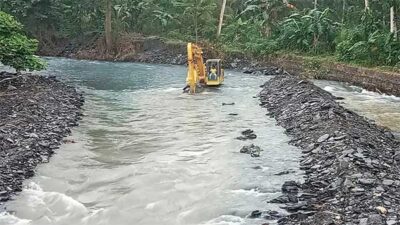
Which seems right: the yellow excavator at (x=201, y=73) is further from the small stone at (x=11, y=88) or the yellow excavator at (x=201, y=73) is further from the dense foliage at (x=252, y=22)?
the dense foliage at (x=252, y=22)

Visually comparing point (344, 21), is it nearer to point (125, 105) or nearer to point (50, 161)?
point (125, 105)

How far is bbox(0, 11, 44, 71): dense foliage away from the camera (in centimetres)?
2117

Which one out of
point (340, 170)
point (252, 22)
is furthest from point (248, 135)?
point (252, 22)

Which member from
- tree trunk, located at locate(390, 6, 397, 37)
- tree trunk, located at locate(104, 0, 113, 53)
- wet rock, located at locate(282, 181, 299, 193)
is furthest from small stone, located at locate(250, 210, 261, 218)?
tree trunk, located at locate(104, 0, 113, 53)

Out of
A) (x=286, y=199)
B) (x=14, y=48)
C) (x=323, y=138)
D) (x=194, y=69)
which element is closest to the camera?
(x=286, y=199)

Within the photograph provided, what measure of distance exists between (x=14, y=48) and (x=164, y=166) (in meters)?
11.7

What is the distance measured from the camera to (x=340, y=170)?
36.5 ft

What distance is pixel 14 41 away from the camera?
21391 mm

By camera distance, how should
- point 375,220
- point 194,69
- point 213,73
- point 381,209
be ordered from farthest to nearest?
point 213,73, point 194,69, point 381,209, point 375,220

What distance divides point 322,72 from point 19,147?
22.0m

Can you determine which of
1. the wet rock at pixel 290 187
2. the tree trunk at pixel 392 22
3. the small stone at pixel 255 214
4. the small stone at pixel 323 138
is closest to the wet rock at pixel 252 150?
the small stone at pixel 323 138

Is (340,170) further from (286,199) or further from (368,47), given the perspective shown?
(368,47)

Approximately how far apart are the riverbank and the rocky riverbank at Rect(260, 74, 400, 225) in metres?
9.04

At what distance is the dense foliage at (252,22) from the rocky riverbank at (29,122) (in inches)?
652
